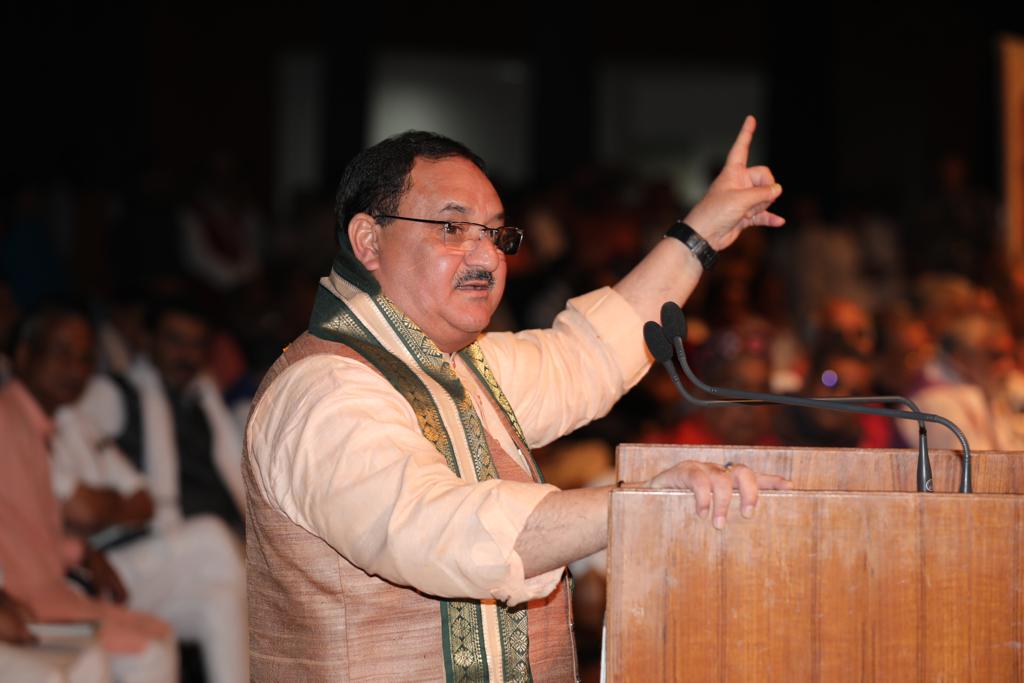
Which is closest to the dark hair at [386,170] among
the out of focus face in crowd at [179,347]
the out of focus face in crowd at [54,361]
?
the out of focus face in crowd at [54,361]

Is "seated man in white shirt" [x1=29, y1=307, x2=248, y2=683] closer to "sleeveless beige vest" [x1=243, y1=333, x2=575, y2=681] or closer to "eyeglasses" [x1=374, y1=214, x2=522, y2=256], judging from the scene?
"sleeveless beige vest" [x1=243, y1=333, x2=575, y2=681]

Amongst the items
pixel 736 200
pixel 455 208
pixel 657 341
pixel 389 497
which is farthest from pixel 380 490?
pixel 736 200

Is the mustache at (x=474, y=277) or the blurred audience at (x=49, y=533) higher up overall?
the mustache at (x=474, y=277)

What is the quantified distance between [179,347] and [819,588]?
3.70 meters

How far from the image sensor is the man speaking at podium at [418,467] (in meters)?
1.72

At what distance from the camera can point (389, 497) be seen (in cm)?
174

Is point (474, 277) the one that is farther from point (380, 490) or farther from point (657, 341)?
point (380, 490)

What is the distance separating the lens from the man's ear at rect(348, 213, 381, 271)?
227cm

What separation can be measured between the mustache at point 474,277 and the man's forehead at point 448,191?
0.09 metres

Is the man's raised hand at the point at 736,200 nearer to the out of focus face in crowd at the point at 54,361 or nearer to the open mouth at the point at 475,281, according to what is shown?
the open mouth at the point at 475,281

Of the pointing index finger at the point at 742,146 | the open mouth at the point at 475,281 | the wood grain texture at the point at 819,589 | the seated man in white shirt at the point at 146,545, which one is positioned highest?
the pointing index finger at the point at 742,146

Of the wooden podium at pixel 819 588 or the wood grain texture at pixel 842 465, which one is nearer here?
the wooden podium at pixel 819 588

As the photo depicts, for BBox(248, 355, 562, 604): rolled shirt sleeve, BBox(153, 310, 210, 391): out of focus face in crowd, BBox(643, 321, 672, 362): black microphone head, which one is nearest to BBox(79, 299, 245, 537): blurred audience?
BBox(153, 310, 210, 391): out of focus face in crowd

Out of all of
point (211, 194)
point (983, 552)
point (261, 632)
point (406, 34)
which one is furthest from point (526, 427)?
point (406, 34)
